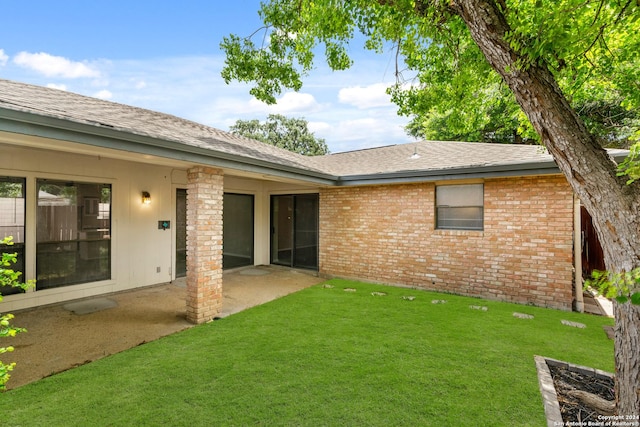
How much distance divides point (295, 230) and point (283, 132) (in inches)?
1045

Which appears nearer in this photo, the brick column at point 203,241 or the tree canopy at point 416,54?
the tree canopy at point 416,54

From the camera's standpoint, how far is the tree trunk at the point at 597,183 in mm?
2012

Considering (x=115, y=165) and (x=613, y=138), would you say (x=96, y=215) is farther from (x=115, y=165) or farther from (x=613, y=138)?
(x=613, y=138)

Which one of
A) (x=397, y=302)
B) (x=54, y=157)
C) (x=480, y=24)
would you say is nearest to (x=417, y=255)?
(x=397, y=302)

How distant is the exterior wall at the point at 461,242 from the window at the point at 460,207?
155 mm

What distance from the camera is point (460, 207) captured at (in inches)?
261

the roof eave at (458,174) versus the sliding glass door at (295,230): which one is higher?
the roof eave at (458,174)

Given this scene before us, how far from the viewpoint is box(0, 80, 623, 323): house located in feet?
15.4

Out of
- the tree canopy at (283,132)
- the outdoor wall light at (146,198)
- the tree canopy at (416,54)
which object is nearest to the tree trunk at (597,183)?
the tree canopy at (416,54)

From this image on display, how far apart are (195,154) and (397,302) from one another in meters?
4.49

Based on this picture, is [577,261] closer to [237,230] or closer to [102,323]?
[237,230]

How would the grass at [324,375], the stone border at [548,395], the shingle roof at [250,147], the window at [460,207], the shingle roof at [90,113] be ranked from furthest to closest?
the window at [460,207] < the shingle roof at [250,147] < the shingle roof at [90,113] < the grass at [324,375] < the stone border at [548,395]

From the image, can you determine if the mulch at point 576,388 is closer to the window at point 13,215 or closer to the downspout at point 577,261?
the downspout at point 577,261

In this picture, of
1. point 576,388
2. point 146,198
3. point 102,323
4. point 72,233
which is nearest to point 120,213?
point 146,198
